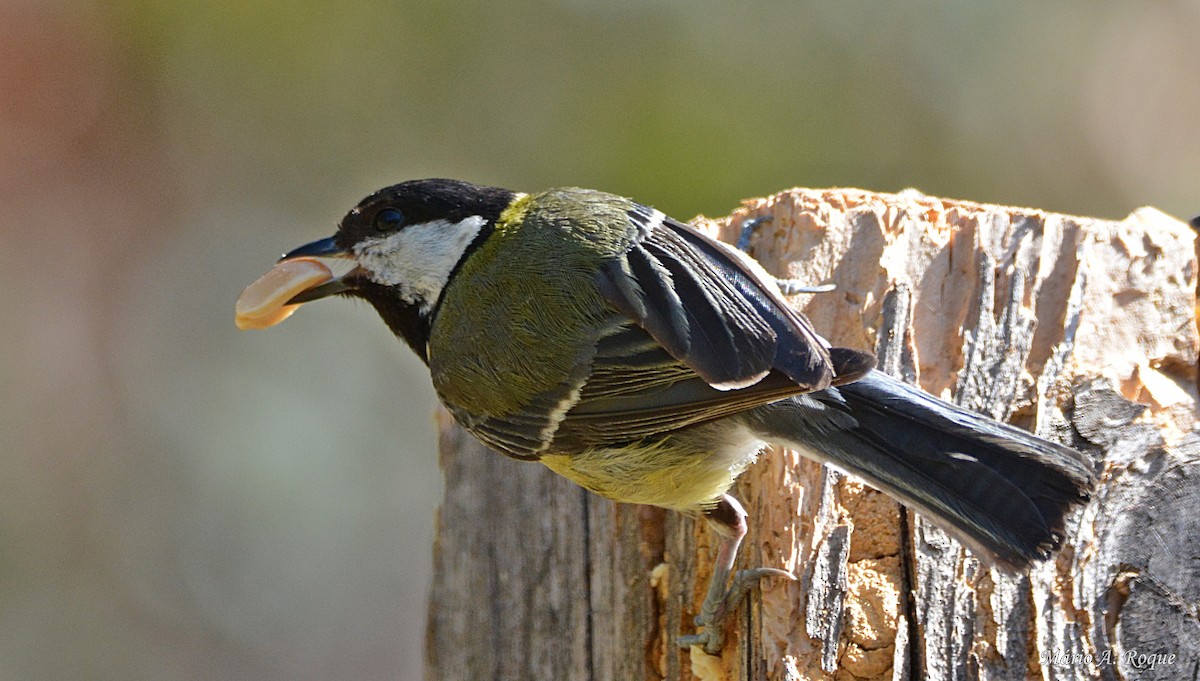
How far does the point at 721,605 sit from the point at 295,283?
1391 millimetres

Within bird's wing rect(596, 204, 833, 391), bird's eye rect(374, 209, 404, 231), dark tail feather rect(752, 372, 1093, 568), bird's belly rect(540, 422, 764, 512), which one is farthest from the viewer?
bird's eye rect(374, 209, 404, 231)

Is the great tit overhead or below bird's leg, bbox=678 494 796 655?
overhead

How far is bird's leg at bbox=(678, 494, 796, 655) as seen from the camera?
2.21 m

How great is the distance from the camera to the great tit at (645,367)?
6.61 feet

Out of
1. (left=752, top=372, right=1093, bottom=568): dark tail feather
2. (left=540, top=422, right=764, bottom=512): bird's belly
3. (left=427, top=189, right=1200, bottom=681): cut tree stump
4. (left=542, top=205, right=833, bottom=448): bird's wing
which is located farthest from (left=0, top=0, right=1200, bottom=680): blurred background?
(left=752, top=372, right=1093, bottom=568): dark tail feather

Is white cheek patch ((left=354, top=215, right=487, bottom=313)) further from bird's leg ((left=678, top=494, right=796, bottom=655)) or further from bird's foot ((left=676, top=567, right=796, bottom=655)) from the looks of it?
bird's foot ((left=676, top=567, right=796, bottom=655))

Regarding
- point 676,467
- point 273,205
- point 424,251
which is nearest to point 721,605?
point 676,467

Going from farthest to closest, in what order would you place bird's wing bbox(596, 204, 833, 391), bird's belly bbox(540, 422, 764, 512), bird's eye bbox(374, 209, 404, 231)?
bird's eye bbox(374, 209, 404, 231) → bird's belly bbox(540, 422, 764, 512) → bird's wing bbox(596, 204, 833, 391)

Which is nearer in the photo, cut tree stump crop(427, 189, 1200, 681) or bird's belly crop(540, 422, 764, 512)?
cut tree stump crop(427, 189, 1200, 681)

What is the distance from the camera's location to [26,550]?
17.0 ft

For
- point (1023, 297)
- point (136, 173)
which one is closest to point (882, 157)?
point (1023, 297)

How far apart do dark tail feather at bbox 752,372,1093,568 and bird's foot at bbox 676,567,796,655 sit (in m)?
0.26

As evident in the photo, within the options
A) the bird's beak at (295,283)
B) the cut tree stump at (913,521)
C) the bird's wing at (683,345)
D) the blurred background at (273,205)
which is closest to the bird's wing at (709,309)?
the bird's wing at (683,345)

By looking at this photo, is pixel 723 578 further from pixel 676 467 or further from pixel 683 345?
pixel 683 345
